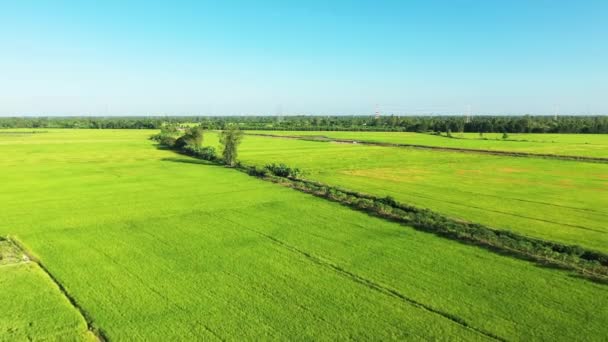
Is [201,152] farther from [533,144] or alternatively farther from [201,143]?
[533,144]

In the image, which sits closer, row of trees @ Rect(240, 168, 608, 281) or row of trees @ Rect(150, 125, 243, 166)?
row of trees @ Rect(240, 168, 608, 281)

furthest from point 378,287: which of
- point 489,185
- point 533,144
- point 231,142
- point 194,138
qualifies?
point 533,144

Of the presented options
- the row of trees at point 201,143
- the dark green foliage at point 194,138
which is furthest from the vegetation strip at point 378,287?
the dark green foliage at point 194,138

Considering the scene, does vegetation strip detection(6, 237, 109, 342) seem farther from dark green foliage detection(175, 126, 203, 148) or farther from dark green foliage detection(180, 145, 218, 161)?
dark green foliage detection(175, 126, 203, 148)

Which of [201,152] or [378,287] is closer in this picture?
[378,287]

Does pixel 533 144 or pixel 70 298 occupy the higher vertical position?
pixel 533 144

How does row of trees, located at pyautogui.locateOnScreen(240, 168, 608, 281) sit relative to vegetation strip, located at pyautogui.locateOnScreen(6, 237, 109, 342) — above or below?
above

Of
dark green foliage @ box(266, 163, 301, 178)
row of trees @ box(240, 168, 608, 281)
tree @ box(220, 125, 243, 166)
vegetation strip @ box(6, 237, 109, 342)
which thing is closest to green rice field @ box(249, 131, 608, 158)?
tree @ box(220, 125, 243, 166)
